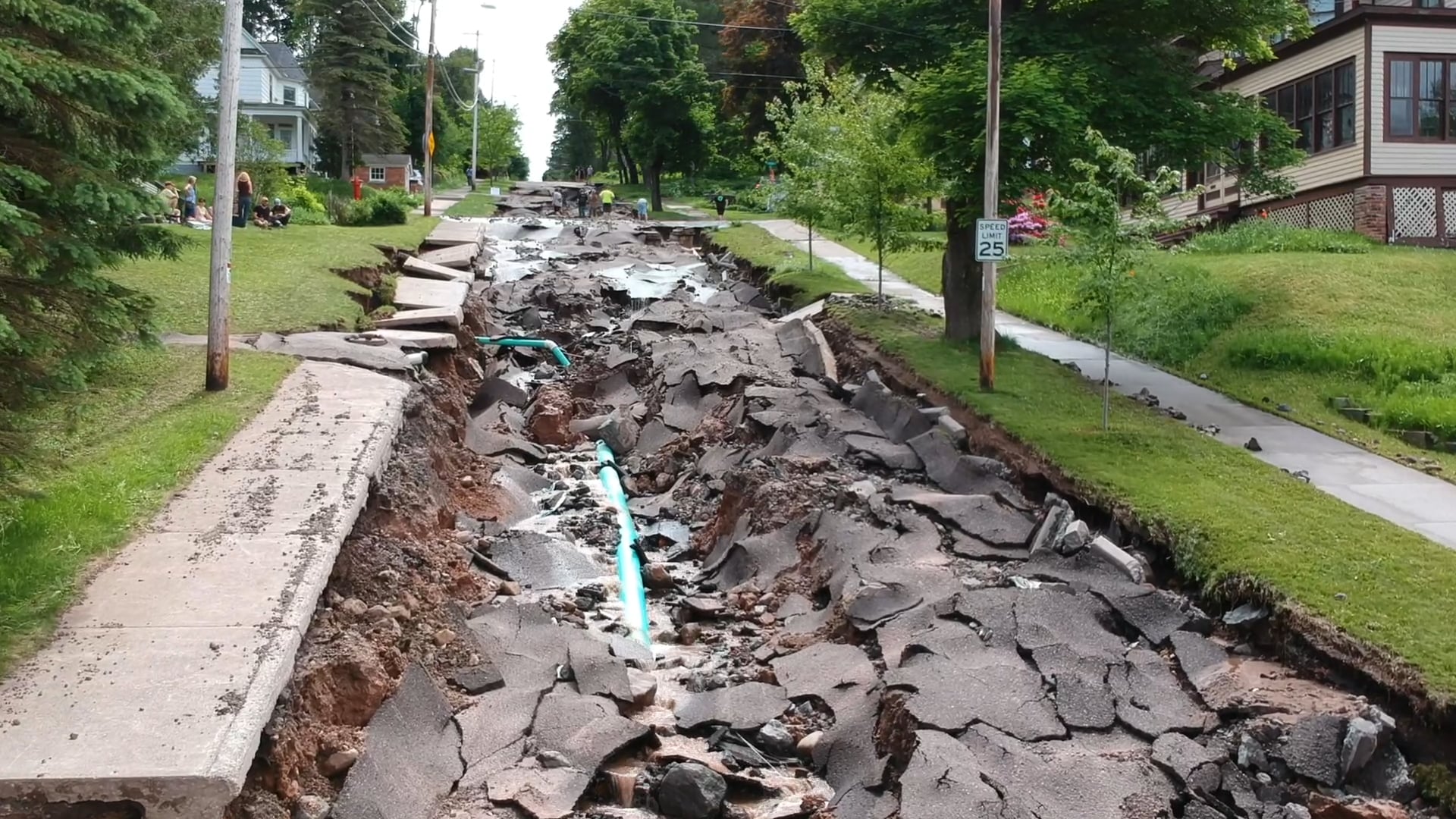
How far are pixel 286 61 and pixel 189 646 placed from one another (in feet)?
220

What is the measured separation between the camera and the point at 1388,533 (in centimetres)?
1002

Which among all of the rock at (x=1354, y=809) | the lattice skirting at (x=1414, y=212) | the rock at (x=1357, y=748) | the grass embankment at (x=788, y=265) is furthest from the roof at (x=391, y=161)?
the rock at (x=1354, y=809)

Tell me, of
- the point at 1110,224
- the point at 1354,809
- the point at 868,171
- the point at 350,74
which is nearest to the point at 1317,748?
the point at 1354,809

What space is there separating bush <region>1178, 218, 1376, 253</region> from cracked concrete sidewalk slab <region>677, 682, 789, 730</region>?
18.7 m

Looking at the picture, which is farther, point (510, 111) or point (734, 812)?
point (510, 111)

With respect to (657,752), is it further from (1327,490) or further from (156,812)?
(1327,490)

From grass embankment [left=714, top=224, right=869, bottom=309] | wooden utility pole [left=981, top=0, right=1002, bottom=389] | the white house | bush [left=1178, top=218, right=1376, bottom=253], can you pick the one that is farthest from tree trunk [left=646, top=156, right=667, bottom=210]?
wooden utility pole [left=981, top=0, right=1002, bottom=389]

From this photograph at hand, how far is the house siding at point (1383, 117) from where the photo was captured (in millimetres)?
26422

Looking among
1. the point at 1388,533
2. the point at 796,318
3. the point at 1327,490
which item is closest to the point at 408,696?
the point at 1388,533

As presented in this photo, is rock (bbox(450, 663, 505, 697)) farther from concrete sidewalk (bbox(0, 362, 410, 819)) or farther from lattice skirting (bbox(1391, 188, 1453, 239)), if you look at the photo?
Answer: lattice skirting (bbox(1391, 188, 1453, 239))

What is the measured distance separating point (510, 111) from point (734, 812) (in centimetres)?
8429

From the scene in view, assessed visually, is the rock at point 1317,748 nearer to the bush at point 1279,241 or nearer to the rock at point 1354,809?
the rock at point 1354,809

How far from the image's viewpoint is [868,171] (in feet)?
70.5

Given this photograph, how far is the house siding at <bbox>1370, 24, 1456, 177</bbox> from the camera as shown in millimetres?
26422
